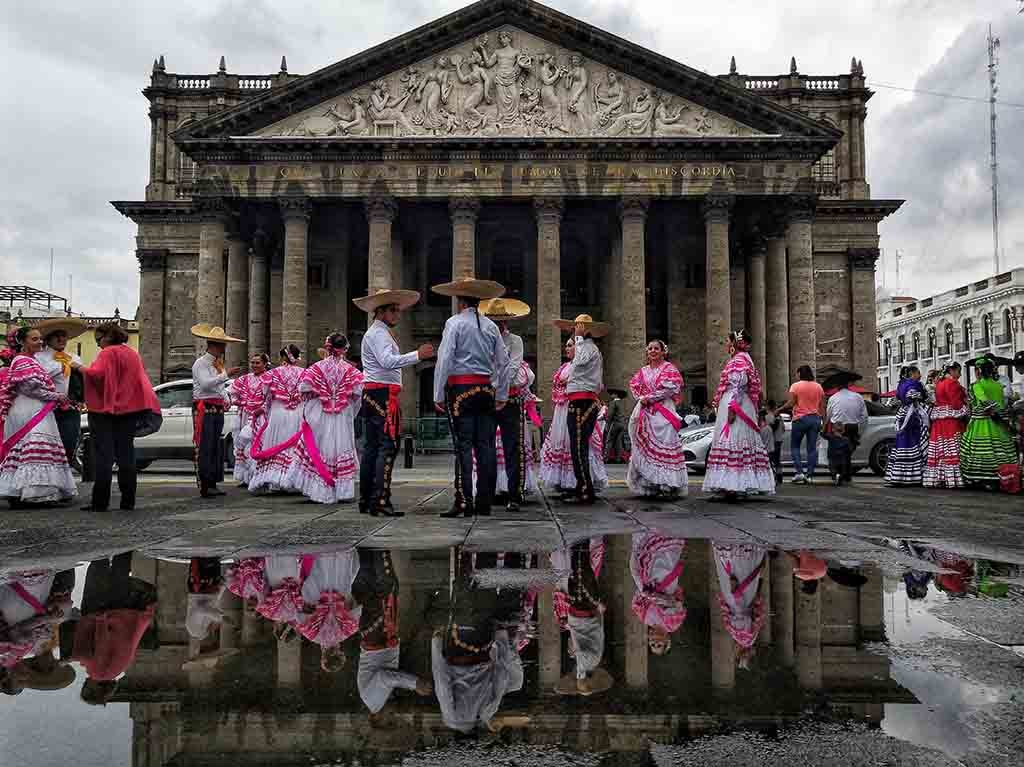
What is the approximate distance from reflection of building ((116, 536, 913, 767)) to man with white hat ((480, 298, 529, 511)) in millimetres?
5248

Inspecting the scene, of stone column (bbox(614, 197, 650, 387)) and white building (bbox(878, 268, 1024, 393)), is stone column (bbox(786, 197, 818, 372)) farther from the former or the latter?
white building (bbox(878, 268, 1024, 393))

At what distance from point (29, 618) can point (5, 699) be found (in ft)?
3.60

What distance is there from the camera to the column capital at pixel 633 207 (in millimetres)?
29922

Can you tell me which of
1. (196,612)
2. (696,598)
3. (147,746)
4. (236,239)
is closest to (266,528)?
(196,612)

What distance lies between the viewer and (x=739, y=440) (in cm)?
996

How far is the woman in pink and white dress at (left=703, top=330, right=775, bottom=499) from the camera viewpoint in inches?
386

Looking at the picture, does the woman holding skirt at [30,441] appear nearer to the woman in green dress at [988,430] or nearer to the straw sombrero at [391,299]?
the straw sombrero at [391,299]

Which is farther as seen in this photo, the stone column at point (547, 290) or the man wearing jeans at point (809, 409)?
the stone column at point (547, 290)

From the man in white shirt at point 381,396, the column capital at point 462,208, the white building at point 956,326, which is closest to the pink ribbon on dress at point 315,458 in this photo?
the man in white shirt at point 381,396

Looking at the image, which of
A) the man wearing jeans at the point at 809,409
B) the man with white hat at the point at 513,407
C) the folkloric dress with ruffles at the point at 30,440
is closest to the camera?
the man with white hat at the point at 513,407

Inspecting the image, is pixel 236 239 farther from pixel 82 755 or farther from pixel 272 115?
pixel 82 755

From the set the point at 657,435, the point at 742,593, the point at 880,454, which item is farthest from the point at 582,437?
the point at 880,454

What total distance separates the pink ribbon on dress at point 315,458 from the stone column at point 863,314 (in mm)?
34134

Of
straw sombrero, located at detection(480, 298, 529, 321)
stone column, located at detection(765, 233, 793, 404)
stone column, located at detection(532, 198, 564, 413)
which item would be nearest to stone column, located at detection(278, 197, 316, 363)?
stone column, located at detection(532, 198, 564, 413)
